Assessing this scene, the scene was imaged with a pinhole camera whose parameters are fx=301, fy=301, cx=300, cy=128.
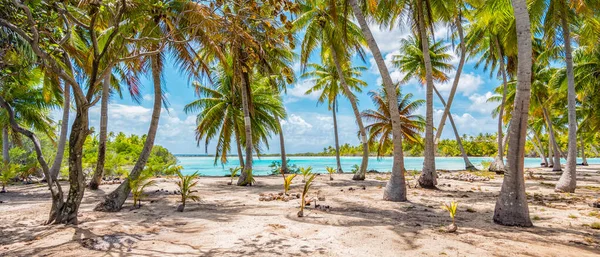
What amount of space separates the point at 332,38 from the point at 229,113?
753 centimetres

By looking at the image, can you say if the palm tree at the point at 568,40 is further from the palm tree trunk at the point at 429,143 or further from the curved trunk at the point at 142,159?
the curved trunk at the point at 142,159

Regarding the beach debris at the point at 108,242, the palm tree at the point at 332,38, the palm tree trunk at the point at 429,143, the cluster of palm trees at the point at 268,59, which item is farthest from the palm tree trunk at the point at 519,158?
the palm tree at the point at 332,38

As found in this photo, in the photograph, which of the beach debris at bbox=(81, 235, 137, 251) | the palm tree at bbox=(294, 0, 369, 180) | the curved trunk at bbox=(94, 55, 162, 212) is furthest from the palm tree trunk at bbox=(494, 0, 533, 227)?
the palm tree at bbox=(294, 0, 369, 180)

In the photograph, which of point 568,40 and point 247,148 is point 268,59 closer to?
point 247,148

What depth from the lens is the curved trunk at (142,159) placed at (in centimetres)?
617

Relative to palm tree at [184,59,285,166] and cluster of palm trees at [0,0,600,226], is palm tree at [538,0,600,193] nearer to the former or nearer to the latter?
cluster of palm trees at [0,0,600,226]

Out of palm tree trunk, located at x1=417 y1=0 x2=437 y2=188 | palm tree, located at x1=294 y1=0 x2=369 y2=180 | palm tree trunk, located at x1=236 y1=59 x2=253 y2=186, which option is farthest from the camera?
palm tree, located at x1=294 y1=0 x2=369 y2=180

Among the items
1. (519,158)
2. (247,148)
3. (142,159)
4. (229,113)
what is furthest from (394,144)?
(229,113)

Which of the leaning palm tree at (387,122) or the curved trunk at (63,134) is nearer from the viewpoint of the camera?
the curved trunk at (63,134)

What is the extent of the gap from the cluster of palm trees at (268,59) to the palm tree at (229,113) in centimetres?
8

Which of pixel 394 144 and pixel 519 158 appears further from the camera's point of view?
pixel 394 144

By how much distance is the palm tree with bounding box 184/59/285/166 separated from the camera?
1742cm

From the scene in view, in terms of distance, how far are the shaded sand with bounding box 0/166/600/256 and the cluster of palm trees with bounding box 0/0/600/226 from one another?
623 mm

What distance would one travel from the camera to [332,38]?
13.4 metres
